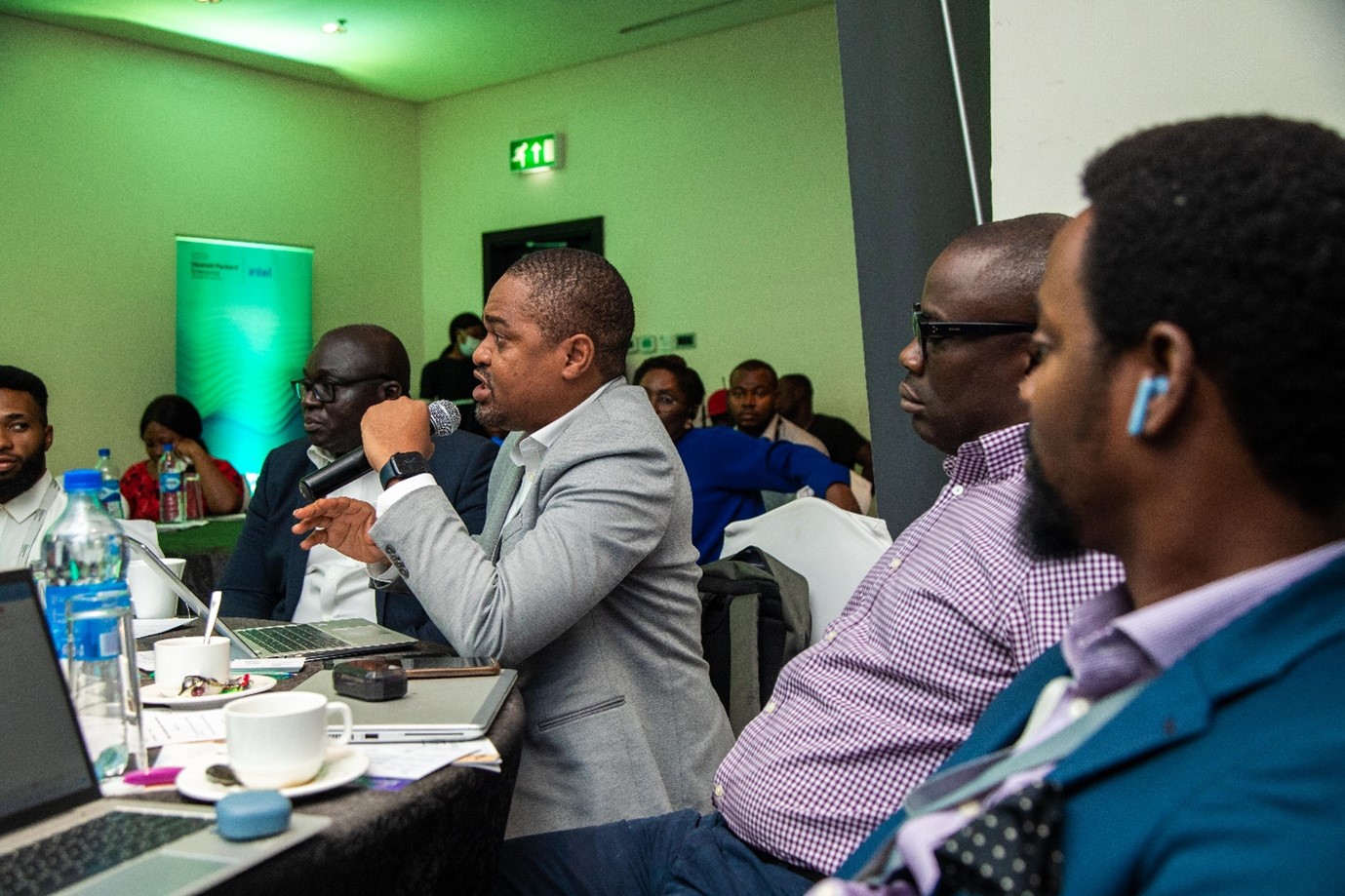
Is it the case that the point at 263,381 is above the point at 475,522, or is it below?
above

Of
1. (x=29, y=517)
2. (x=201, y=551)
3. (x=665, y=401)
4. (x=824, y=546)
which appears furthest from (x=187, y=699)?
(x=665, y=401)

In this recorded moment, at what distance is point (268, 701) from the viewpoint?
1.17 meters

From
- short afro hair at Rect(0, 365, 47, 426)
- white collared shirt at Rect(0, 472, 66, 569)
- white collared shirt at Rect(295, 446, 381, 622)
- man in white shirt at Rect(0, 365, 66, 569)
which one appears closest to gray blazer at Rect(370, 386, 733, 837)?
white collared shirt at Rect(295, 446, 381, 622)

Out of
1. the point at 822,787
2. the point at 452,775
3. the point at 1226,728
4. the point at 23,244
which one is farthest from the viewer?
the point at 23,244

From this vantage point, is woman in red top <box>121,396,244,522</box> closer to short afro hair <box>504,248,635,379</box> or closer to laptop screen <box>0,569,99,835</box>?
short afro hair <box>504,248,635,379</box>

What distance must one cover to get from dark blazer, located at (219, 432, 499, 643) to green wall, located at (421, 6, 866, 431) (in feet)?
15.4

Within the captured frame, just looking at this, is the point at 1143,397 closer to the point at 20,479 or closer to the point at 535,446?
the point at 535,446

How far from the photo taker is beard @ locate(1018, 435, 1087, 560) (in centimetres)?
88

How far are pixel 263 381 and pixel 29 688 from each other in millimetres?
7275

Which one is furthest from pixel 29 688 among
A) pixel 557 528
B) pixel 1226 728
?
pixel 1226 728

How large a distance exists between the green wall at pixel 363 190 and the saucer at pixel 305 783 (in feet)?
20.1

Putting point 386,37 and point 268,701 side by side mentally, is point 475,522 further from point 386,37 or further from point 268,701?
point 386,37

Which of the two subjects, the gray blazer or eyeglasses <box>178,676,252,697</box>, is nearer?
eyeglasses <box>178,676,252,697</box>

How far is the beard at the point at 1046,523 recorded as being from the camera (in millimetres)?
878
